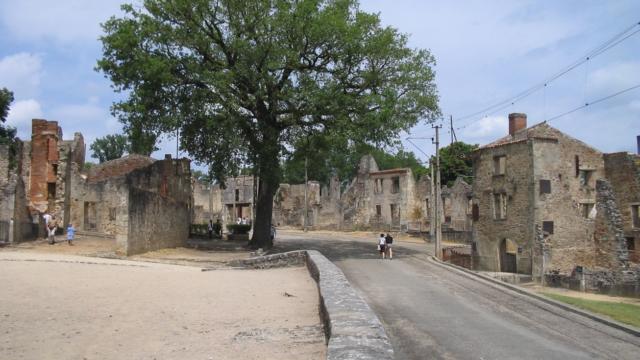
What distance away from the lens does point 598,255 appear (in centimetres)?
3466

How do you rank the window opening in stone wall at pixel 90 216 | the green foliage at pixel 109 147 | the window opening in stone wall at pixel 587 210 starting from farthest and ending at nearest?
the green foliage at pixel 109 147, the window opening in stone wall at pixel 90 216, the window opening in stone wall at pixel 587 210

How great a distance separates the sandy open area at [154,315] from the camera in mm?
8562

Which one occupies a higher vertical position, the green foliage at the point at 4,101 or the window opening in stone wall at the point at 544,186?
the green foliage at the point at 4,101

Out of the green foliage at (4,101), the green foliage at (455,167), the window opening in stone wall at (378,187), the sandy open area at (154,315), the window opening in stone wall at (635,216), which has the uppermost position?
the green foliage at (4,101)

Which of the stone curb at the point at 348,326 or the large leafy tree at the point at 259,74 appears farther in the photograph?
the large leafy tree at the point at 259,74

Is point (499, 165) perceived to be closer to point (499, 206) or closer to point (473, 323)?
point (499, 206)

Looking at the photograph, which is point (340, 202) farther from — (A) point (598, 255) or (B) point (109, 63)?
(B) point (109, 63)

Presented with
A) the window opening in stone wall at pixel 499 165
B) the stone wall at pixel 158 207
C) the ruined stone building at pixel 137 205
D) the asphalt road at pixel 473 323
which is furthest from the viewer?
the window opening in stone wall at pixel 499 165

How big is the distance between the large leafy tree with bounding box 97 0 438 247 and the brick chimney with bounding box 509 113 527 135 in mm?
9267

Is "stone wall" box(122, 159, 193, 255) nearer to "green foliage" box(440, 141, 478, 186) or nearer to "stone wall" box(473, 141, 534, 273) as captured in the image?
"stone wall" box(473, 141, 534, 273)

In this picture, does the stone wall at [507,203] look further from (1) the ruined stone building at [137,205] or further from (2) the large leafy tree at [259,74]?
(1) the ruined stone building at [137,205]

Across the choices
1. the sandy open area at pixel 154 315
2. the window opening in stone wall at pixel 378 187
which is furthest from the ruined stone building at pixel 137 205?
the window opening in stone wall at pixel 378 187

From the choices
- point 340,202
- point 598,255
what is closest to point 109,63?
point 598,255

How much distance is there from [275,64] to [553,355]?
18.8m
